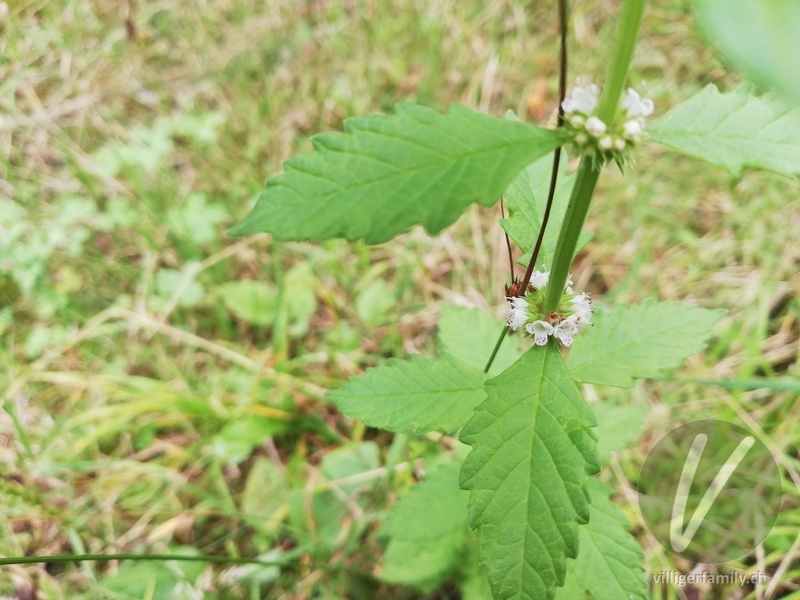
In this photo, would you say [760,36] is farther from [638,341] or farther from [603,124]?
[638,341]

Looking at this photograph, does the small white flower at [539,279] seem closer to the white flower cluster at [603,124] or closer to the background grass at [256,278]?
the white flower cluster at [603,124]

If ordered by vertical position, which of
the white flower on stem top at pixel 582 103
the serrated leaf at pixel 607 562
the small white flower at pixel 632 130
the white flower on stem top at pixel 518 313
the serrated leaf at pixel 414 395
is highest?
the white flower on stem top at pixel 582 103

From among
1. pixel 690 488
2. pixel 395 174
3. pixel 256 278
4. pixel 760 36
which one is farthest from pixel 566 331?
pixel 256 278

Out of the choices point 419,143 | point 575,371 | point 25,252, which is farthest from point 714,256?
point 25,252

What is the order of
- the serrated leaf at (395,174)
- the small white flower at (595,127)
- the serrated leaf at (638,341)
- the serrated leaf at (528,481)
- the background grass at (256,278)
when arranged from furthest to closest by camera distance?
the background grass at (256,278) → the serrated leaf at (638,341) → the serrated leaf at (528,481) → the small white flower at (595,127) → the serrated leaf at (395,174)

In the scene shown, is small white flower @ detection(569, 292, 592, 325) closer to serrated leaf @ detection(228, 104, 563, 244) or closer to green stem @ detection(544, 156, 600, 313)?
green stem @ detection(544, 156, 600, 313)

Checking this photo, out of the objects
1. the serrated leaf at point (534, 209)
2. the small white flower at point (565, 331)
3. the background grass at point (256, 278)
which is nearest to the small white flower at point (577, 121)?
the serrated leaf at point (534, 209)
